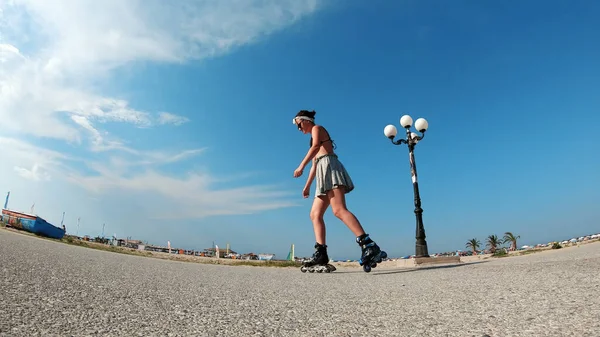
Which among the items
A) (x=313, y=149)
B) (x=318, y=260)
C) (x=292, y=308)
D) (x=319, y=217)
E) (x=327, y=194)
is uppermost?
(x=313, y=149)

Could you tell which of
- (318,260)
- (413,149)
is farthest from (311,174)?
(413,149)

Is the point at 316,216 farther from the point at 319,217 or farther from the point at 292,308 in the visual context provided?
the point at 292,308

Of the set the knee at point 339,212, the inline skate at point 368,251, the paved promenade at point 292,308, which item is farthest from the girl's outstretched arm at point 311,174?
the paved promenade at point 292,308

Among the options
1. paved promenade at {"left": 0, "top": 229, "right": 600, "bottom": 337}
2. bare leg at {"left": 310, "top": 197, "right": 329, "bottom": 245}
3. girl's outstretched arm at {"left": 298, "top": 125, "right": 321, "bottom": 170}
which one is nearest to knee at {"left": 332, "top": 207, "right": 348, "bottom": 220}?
bare leg at {"left": 310, "top": 197, "right": 329, "bottom": 245}

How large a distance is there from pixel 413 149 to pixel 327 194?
19.1 ft

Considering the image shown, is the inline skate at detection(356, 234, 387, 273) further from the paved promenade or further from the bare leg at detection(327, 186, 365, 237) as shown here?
the paved promenade

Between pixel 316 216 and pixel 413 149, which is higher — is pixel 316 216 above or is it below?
below

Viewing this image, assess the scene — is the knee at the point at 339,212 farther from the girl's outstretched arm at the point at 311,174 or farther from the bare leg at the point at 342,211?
the girl's outstretched arm at the point at 311,174

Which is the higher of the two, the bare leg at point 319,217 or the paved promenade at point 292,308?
the bare leg at point 319,217

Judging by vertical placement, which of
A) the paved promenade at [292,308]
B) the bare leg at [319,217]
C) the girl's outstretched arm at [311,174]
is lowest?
the paved promenade at [292,308]

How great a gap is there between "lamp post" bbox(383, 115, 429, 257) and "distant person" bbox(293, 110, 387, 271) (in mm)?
4641

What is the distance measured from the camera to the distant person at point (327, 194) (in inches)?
166

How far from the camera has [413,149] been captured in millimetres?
9484

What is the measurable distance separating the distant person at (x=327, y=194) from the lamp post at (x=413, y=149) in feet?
15.2
